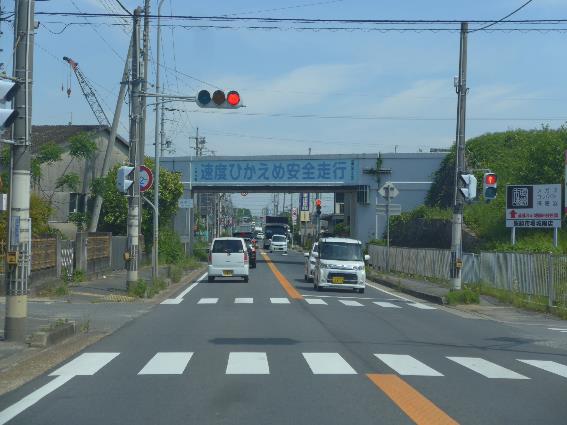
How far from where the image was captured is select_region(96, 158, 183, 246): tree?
159ft

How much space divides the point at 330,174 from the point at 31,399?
153ft

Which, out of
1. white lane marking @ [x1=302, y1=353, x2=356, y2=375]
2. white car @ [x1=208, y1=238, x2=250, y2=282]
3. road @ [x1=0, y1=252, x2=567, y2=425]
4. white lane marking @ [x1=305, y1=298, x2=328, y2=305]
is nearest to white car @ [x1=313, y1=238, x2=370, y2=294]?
white car @ [x1=208, y1=238, x2=250, y2=282]

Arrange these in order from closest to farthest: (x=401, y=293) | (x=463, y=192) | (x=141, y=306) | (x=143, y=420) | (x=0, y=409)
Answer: (x=143, y=420) < (x=0, y=409) < (x=141, y=306) < (x=463, y=192) < (x=401, y=293)

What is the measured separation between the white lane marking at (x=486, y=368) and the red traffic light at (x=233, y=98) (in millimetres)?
9390

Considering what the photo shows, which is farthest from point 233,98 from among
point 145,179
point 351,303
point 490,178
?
point 490,178

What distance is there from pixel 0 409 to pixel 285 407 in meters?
2.98

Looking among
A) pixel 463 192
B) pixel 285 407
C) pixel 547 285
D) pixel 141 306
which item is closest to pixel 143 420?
pixel 285 407

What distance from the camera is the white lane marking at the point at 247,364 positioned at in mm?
11273

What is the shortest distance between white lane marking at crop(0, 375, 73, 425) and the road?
1 cm

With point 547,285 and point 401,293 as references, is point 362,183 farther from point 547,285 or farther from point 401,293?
point 547,285

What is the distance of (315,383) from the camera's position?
10.4 metres

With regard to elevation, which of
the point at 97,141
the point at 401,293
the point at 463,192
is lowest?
the point at 401,293

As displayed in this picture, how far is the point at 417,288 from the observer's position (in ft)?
109

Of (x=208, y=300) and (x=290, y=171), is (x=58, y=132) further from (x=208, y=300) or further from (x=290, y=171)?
(x=208, y=300)
